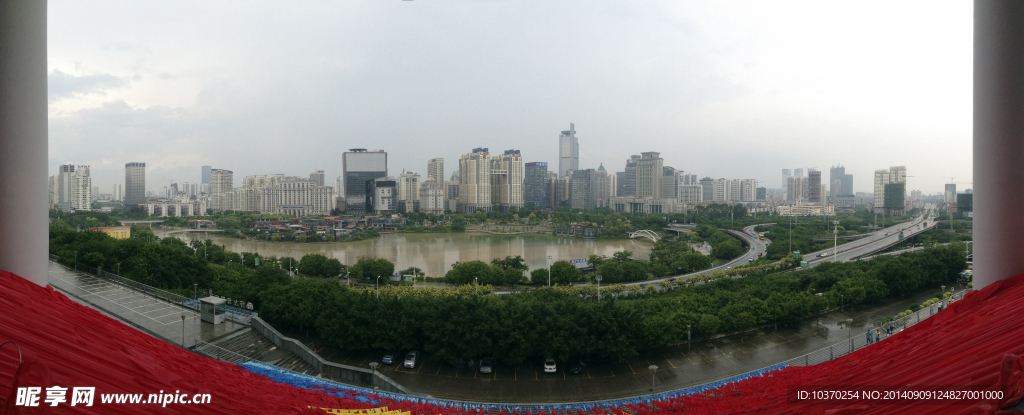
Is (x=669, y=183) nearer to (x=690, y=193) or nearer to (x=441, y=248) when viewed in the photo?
(x=690, y=193)

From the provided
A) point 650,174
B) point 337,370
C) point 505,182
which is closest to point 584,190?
point 650,174

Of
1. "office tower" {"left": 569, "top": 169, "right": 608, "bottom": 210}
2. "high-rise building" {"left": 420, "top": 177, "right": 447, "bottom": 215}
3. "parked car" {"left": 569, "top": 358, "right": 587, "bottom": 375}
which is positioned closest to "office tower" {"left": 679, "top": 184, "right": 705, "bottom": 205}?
"office tower" {"left": 569, "top": 169, "right": 608, "bottom": 210}

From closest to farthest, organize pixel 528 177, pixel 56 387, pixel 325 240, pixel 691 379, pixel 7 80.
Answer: pixel 56 387
pixel 7 80
pixel 691 379
pixel 325 240
pixel 528 177

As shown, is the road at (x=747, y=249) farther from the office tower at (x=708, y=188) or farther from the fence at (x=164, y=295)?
the office tower at (x=708, y=188)

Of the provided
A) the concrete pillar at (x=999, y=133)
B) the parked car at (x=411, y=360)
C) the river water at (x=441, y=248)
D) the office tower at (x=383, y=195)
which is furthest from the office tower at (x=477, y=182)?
the concrete pillar at (x=999, y=133)

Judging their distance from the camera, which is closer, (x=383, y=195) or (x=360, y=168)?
(x=383, y=195)

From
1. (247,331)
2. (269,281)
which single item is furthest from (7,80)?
(269,281)

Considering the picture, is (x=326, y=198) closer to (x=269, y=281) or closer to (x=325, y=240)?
(x=325, y=240)

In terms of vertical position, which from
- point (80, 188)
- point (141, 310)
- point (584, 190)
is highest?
point (584, 190)
